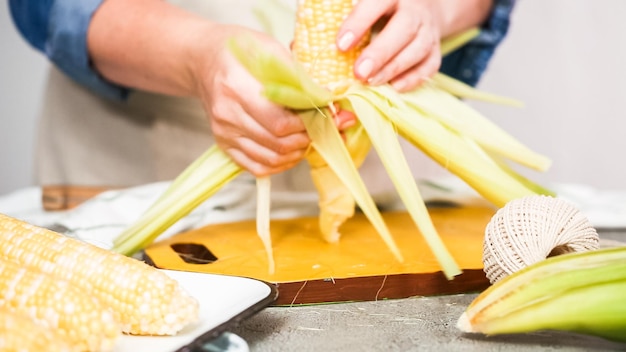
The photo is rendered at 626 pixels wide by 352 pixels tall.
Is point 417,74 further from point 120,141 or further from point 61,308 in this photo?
point 120,141

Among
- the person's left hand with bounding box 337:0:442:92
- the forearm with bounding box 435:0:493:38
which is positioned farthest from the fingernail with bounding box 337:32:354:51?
the forearm with bounding box 435:0:493:38

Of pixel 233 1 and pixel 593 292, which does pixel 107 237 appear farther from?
pixel 593 292

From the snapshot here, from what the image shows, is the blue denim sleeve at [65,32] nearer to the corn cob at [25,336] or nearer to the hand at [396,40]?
the hand at [396,40]

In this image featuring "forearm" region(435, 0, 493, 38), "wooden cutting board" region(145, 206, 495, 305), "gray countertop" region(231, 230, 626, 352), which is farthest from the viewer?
"forearm" region(435, 0, 493, 38)

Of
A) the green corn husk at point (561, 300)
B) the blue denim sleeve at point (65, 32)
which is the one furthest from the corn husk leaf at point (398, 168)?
the blue denim sleeve at point (65, 32)

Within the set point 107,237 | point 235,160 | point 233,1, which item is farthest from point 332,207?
point 233,1

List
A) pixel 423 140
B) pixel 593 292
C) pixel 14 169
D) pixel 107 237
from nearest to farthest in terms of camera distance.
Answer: pixel 593 292, pixel 423 140, pixel 107 237, pixel 14 169

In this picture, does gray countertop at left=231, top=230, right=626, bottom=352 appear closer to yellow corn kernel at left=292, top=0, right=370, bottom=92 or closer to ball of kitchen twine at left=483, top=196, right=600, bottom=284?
ball of kitchen twine at left=483, top=196, right=600, bottom=284

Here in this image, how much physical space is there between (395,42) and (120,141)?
64 cm

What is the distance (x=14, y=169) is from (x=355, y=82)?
1605mm

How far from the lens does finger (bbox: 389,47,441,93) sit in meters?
0.77

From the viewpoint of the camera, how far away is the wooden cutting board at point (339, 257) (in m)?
0.61

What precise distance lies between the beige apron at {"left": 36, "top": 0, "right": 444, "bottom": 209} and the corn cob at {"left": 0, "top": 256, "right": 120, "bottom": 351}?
29.2 inches

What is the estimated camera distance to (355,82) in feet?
2.44
